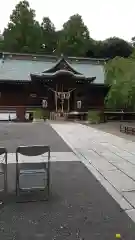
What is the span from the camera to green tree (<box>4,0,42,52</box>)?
62.2 metres

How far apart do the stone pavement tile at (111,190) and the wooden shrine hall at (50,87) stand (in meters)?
23.6

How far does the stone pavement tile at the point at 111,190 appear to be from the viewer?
15.3 feet

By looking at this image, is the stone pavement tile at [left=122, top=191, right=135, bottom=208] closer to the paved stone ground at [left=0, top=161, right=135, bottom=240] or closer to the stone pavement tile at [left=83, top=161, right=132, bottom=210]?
the stone pavement tile at [left=83, top=161, right=132, bottom=210]

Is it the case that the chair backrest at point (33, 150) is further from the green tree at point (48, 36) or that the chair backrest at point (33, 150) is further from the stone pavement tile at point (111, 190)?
the green tree at point (48, 36)

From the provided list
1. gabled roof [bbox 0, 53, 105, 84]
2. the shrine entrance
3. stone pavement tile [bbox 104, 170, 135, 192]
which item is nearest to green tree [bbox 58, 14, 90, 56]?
gabled roof [bbox 0, 53, 105, 84]

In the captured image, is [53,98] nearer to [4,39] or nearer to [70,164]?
[70,164]

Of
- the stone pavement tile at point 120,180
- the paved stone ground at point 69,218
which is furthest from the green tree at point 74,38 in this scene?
the paved stone ground at point 69,218

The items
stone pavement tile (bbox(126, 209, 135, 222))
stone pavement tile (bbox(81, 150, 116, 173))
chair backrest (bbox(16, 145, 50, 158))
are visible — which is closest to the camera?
stone pavement tile (bbox(126, 209, 135, 222))

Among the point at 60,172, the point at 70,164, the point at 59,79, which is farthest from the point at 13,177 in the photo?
the point at 59,79

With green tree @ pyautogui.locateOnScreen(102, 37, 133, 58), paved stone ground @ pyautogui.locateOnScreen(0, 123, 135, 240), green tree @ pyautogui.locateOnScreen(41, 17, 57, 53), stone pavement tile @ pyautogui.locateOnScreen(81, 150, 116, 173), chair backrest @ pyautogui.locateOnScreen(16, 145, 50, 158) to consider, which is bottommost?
stone pavement tile @ pyautogui.locateOnScreen(81, 150, 116, 173)

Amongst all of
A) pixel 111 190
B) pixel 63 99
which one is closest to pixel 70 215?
pixel 111 190

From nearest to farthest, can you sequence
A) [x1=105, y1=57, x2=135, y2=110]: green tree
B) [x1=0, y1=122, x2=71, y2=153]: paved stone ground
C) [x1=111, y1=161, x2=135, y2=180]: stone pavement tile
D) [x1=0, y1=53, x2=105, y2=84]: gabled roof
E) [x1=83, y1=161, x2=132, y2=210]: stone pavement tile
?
[x1=83, y1=161, x2=132, y2=210]: stone pavement tile, [x1=111, y1=161, x2=135, y2=180]: stone pavement tile, [x1=0, y1=122, x2=71, y2=153]: paved stone ground, [x1=105, y1=57, x2=135, y2=110]: green tree, [x1=0, y1=53, x2=105, y2=84]: gabled roof

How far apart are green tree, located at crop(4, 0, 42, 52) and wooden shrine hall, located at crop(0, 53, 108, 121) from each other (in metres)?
22.0

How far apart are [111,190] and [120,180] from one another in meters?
0.75
